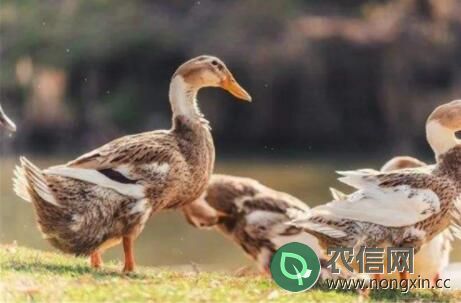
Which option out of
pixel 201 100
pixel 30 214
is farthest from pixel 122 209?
pixel 201 100

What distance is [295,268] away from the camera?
28.3 feet

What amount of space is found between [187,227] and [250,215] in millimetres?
10956

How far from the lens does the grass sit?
7.48 meters

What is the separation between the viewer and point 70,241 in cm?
866

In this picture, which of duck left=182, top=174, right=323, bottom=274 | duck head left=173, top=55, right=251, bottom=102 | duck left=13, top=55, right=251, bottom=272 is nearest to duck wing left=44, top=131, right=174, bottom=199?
duck left=13, top=55, right=251, bottom=272

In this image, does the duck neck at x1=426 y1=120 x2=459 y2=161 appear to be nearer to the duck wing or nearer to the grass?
the grass

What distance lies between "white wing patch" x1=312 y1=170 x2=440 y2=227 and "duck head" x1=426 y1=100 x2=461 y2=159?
57 cm

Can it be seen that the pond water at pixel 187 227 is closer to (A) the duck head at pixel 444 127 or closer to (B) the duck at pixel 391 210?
(B) the duck at pixel 391 210

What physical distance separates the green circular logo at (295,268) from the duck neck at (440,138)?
132cm

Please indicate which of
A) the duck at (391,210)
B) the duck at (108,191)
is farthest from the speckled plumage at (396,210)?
the duck at (108,191)

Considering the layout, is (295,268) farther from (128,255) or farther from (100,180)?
(100,180)

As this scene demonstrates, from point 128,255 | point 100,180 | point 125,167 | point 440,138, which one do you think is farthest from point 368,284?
point 100,180

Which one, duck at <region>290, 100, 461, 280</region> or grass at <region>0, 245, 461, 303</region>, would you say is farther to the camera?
duck at <region>290, 100, 461, 280</region>

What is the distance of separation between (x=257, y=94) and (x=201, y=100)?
212 cm
